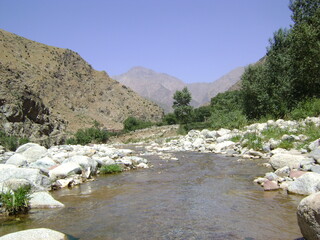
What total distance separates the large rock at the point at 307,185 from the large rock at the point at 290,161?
1.99 metres

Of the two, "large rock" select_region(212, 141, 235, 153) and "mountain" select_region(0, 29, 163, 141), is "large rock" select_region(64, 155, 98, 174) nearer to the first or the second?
"large rock" select_region(212, 141, 235, 153)

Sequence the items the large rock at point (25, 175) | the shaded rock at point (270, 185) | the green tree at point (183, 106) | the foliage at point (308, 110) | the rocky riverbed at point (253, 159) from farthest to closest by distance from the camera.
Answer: the green tree at point (183, 106), the foliage at point (308, 110), the large rock at point (25, 175), the shaded rock at point (270, 185), the rocky riverbed at point (253, 159)

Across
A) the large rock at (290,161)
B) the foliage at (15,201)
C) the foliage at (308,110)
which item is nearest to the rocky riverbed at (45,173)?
the foliage at (15,201)

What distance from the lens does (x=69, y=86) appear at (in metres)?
82.4

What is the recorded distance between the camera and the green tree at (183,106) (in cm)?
5709

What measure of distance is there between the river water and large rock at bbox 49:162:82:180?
94 centimetres

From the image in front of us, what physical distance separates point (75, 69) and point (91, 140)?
5094 cm

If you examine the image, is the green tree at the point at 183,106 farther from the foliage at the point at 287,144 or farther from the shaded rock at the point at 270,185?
the shaded rock at the point at 270,185

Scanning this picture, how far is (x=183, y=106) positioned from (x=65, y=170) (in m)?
48.2

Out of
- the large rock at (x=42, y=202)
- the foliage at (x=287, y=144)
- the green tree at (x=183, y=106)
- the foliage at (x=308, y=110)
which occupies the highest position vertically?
the green tree at (x=183, y=106)

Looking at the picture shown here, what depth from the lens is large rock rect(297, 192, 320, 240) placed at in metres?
3.41

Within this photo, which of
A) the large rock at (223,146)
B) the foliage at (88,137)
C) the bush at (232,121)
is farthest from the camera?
the foliage at (88,137)

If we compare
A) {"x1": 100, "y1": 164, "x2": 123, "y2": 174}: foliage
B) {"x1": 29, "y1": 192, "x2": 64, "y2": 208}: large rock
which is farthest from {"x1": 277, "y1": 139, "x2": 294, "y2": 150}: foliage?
{"x1": 29, "y1": 192, "x2": 64, "y2": 208}: large rock

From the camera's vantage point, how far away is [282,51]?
1142 inches
